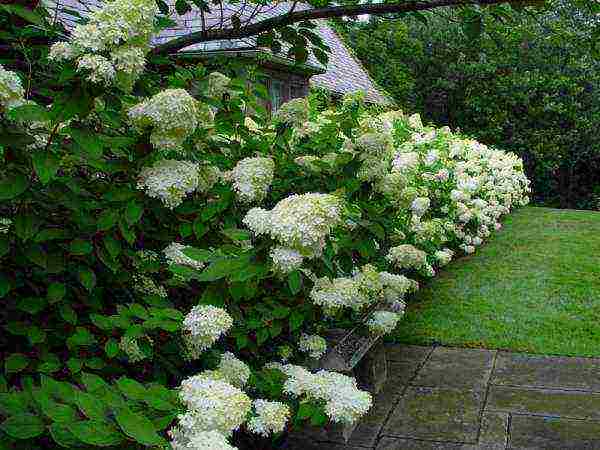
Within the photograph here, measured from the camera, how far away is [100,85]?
204 centimetres

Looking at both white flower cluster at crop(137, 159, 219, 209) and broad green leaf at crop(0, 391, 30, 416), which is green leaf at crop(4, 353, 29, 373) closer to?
broad green leaf at crop(0, 391, 30, 416)

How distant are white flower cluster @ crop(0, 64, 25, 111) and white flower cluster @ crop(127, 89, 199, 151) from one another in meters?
0.40

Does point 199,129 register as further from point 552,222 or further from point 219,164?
point 552,222

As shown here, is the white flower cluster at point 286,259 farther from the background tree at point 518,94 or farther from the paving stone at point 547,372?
the background tree at point 518,94

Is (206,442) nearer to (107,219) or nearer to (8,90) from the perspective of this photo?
(107,219)

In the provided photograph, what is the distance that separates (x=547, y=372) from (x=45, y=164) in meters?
4.02

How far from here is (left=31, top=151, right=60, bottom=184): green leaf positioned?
1.94 m

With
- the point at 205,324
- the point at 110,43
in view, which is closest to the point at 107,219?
the point at 205,324

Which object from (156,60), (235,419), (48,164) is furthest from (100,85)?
(235,419)

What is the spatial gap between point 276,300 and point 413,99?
19.6 meters

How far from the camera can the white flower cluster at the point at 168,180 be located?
236 centimetres

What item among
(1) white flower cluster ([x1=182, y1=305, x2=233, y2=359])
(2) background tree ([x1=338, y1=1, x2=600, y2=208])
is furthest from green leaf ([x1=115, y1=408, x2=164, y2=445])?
(2) background tree ([x1=338, y1=1, x2=600, y2=208])

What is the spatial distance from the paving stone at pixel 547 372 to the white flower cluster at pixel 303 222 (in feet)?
10.2

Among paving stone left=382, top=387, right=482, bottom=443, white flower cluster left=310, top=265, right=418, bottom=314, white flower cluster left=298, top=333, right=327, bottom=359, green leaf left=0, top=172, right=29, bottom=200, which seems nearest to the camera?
green leaf left=0, top=172, right=29, bottom=200
